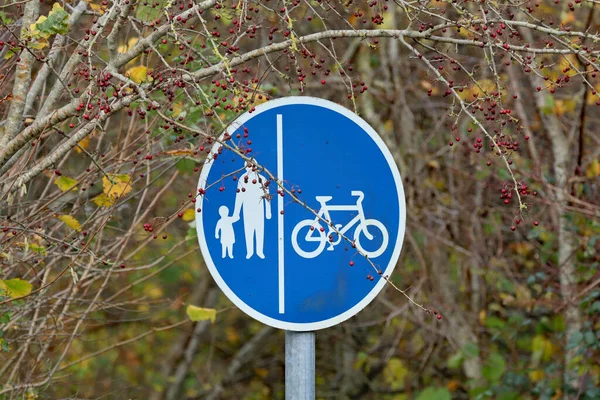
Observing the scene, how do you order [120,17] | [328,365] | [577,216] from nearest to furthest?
1. [120,17]
2. [577,216]
3. [328,365]

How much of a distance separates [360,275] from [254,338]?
22.2ft

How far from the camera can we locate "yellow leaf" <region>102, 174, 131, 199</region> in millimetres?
3989

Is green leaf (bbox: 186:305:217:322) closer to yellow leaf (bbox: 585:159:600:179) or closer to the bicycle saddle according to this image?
the bicycle saddle

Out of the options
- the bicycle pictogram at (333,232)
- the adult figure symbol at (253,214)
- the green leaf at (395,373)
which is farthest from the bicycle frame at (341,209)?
the green leaf at (395,373)

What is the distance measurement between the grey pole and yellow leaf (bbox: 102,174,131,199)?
122cm

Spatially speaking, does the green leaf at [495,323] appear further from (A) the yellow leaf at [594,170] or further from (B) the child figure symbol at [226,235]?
(B) the child figure symbol at [226,235]

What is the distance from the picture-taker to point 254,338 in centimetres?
976

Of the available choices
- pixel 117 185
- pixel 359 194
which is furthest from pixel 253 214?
pixel 117 185

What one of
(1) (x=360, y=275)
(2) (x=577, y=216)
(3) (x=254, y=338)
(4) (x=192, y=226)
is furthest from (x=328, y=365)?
(1) (x=360, y=275)

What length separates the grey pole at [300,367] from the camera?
3.01m

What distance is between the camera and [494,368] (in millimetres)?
7465

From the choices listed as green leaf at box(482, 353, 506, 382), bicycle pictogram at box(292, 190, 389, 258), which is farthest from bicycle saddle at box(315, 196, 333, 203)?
green leaf at box(482, 353, 506, 382)

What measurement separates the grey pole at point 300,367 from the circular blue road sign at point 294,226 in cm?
4

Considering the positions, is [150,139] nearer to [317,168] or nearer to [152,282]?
[317,168]
